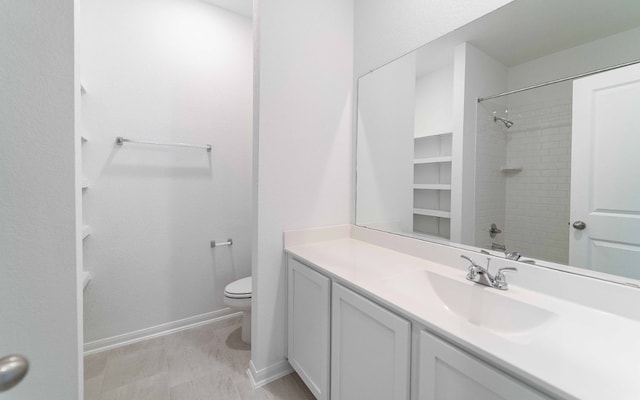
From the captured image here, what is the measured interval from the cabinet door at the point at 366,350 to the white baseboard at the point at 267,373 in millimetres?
532

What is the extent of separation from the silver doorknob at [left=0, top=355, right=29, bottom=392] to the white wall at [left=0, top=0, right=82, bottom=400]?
0.79ft

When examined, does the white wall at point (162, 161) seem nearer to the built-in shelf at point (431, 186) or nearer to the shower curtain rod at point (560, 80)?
the built-in shelf at point (431, 186)

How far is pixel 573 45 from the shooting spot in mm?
900

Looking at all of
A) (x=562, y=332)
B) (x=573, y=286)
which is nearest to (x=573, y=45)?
(x=573, y=286)

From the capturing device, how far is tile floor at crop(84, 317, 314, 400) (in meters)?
1.42

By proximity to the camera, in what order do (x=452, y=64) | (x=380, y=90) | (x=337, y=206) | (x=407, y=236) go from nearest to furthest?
(x=452, y=64) → (x=407, y=236) → (x=380, y=90) → (x=337, y=206)

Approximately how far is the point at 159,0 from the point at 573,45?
252 cm

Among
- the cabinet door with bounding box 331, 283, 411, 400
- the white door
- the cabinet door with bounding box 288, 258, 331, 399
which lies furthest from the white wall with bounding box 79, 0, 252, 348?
the white door

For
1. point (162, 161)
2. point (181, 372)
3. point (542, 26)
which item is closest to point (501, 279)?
point (542, 26)

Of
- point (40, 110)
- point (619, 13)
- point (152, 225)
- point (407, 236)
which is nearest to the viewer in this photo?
point (40, 110)

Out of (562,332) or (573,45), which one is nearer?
(562,332)

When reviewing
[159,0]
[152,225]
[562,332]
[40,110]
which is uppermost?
[159,0]

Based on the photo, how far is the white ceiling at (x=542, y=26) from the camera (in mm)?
830

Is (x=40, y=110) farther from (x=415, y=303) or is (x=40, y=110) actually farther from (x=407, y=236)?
(x=407, y=236)
